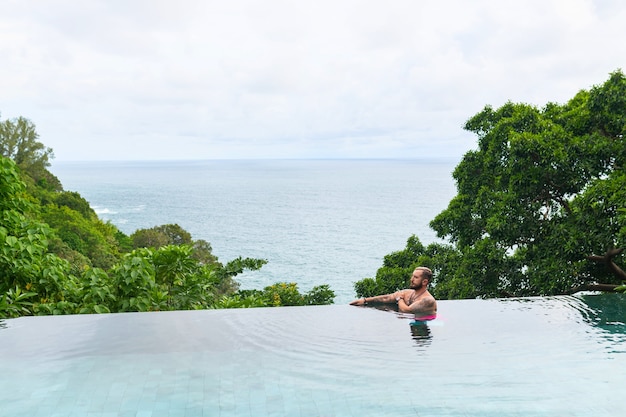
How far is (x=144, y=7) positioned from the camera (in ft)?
48.2

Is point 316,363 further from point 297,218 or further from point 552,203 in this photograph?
point 297,218

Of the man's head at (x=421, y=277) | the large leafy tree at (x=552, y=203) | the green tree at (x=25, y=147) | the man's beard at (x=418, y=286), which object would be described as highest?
the green tree at (x=25, y=147)

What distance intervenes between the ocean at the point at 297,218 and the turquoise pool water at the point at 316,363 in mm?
30880

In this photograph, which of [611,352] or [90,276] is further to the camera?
[90,276]

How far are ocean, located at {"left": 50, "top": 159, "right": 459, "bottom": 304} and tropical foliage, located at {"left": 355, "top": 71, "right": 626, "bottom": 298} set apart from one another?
91.5 feet

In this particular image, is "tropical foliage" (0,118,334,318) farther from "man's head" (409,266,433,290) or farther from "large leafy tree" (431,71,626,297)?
"large leafy tree" (431,71,626,297)

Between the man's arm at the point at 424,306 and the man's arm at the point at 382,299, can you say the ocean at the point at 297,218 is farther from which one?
the man's arm at the point at 424,306

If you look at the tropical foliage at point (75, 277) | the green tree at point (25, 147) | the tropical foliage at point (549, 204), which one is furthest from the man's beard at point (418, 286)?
the green tree at point (25, 147)

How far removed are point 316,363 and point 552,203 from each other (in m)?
4.69

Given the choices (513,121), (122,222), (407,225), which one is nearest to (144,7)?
(513,121)

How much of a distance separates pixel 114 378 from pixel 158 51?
254ft

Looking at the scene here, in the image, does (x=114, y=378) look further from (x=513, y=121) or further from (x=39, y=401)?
(x=513, y=121)

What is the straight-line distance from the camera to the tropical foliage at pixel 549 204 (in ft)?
20.5

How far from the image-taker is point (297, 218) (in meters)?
67.1
